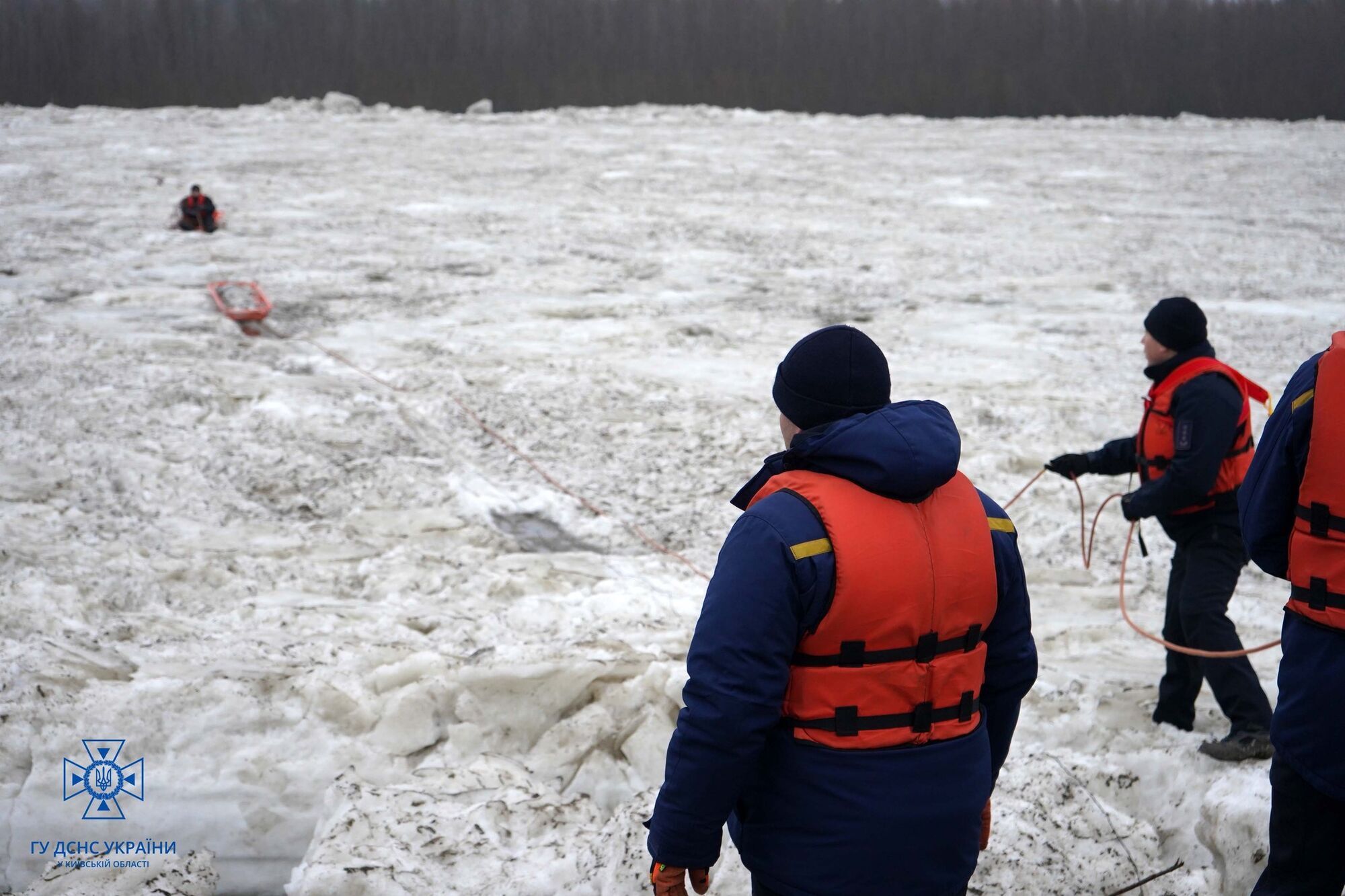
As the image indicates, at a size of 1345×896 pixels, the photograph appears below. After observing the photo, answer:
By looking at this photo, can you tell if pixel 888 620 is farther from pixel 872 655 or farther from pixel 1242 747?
pixel 1242 747

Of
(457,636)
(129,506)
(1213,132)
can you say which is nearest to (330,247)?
(129,506)

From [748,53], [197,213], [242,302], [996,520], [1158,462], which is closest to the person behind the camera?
[996,520]

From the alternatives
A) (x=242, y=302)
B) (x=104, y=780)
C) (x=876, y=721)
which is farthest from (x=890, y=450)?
(x=242, y=302)

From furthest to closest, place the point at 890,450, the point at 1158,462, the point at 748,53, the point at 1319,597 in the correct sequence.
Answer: the point at 748,53 → the point at 1158,462 → the point at 1319,597 → the point at 890,450

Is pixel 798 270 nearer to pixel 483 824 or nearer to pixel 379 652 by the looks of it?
pixel 379 652

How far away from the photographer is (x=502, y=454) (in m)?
6.55

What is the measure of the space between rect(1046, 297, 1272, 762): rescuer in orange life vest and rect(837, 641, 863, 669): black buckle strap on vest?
1966mm

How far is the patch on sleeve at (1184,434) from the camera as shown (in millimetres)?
3131

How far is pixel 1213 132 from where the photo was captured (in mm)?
18234

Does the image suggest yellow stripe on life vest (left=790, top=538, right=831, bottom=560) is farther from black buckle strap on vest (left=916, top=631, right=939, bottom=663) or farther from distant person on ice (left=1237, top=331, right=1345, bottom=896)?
distant person on ice (left=1237, top=331, right=1345, bottom=896)

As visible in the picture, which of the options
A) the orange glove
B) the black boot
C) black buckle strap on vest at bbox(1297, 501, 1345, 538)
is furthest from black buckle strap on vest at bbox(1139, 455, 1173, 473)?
the orange glove

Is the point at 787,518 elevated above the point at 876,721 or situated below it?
above

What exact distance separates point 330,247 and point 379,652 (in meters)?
7.87

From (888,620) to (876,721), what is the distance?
7.0 inches
